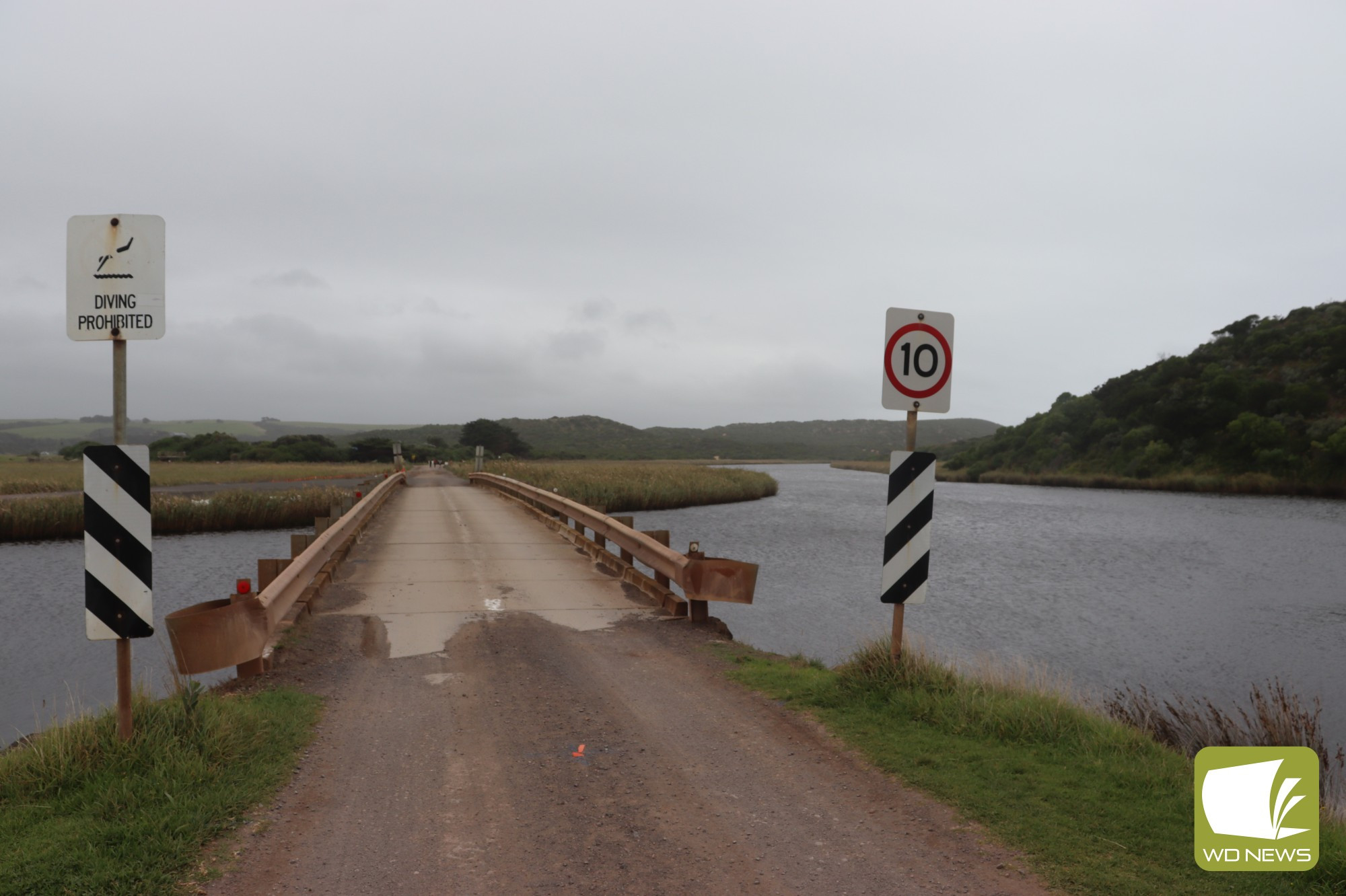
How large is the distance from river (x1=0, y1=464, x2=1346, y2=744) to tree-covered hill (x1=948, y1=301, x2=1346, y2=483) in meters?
20.5

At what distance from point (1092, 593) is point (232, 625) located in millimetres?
17272

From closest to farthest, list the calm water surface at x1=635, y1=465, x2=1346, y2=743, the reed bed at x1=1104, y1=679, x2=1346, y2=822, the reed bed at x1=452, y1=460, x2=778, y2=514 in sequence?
the reed bed at x1=1104, y1=679, x2=1346, y2=822, the calm water surface at x1=635, y1=465, x2=1346, y2=743, the reed bed at x1=452, y1=460, x2=778, y2=514

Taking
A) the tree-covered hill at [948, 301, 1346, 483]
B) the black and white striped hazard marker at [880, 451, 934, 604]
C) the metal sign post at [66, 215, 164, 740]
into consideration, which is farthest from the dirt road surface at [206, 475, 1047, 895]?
the tree-covered hill at [948, 301, 1346, 483]

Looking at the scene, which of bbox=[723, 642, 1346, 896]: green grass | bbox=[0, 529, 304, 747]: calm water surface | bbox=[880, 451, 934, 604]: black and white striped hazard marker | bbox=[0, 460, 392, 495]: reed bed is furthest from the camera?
bbox=[0, 460, 392, 495]: reed bed

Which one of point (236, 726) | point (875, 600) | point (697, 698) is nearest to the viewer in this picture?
point (236, 726)

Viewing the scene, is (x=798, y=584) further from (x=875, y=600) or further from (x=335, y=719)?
(x=335, y=719)

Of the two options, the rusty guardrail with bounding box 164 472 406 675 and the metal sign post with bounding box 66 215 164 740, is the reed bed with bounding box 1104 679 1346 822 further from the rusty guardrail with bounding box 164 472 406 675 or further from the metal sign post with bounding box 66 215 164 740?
the metal sign post with bounding box 66 215 164 740

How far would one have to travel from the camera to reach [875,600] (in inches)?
660

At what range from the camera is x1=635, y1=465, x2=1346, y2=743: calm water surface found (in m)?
12.3

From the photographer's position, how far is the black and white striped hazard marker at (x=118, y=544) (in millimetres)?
4695

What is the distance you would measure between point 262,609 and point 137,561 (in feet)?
6.76

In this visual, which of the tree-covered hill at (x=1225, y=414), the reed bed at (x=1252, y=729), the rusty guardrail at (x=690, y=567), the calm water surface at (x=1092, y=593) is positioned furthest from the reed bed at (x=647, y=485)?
the tree-covered hill at (x=1225, y=414)

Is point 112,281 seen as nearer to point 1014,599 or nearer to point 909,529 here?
point 909,529

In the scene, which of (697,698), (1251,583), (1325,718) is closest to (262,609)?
(697,698)
